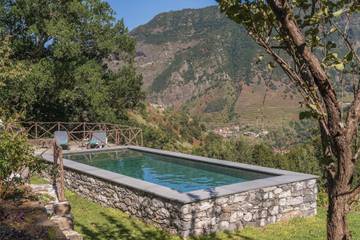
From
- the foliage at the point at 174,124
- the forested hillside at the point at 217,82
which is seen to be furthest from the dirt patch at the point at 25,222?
the forested hillside at the point at 217,82

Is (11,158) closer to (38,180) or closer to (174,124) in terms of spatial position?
(38,180)

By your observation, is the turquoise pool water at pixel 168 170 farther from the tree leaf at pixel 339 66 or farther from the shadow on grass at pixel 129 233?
the tree leaf at pixel 339 66

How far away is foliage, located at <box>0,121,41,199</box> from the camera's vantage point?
762cm

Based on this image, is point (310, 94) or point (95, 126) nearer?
point (310, 94)

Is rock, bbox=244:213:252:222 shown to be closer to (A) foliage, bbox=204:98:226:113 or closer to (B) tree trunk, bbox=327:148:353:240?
(B) tree trunk, bbox=327:148:353:240

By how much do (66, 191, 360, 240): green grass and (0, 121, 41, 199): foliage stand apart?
1.66 m

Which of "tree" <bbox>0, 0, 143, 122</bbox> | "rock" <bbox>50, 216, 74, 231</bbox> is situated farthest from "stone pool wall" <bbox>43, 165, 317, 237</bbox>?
"tree" <bbox>0, 0, 143, 122</bbox>

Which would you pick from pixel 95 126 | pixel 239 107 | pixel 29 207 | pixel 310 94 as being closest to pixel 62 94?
pixel 95 126

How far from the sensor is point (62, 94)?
22.8 metres

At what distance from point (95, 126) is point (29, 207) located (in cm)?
1763

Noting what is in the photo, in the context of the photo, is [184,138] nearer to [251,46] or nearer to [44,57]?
[44,57]

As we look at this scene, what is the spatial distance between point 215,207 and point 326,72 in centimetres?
620

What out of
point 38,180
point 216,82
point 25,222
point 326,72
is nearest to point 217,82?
point 216,82

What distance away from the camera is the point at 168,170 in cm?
1509
